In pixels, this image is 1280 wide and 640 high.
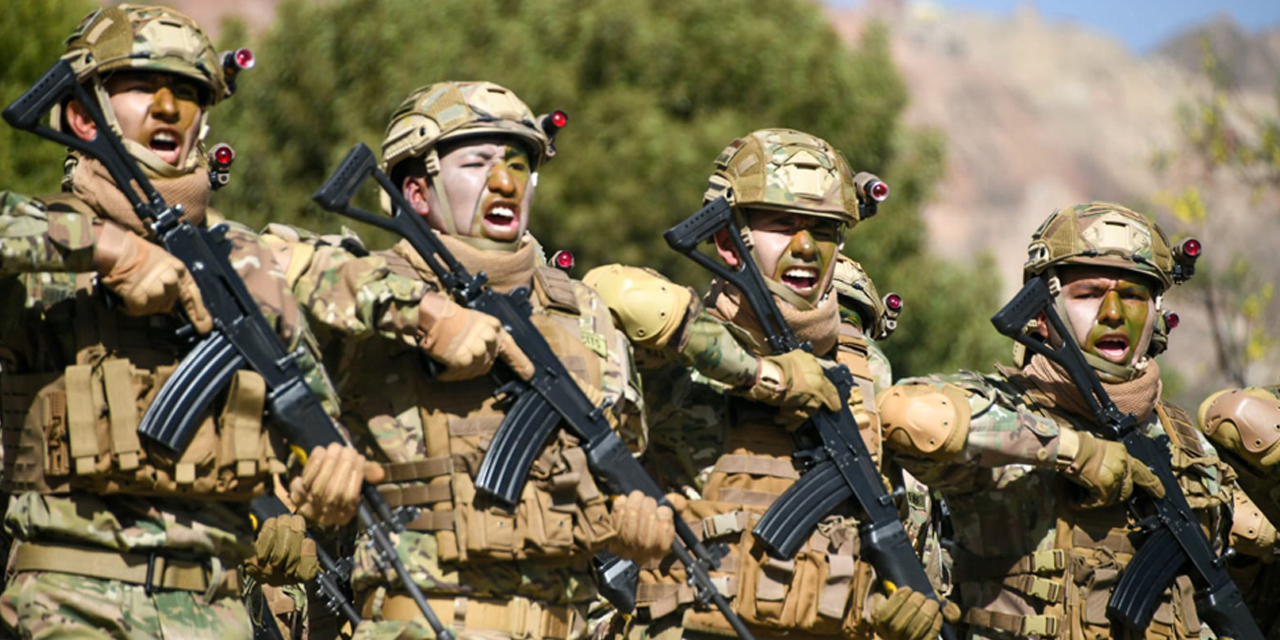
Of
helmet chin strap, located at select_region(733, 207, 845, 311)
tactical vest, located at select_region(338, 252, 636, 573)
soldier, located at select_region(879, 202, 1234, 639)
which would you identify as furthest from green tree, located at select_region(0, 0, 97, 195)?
tactical vest, located at select_region(338, 252, 636, 573)

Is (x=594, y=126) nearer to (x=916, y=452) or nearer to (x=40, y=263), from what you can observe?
(x=916, y=452)

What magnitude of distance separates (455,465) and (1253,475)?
5.26 meters

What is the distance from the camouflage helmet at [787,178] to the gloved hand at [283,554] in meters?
2.66

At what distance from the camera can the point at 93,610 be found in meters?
7.15

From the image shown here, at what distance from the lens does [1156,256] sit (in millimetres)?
10531

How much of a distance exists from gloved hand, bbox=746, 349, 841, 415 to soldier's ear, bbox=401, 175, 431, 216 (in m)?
1.75

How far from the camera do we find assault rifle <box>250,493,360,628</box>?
31.9 feet

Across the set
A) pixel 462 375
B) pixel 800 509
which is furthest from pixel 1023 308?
pixel 462 375

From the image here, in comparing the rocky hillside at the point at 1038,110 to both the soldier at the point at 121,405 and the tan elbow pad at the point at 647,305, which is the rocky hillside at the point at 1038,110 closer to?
the tan elbow pad at the point at 647,305

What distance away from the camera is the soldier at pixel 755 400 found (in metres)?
8.77

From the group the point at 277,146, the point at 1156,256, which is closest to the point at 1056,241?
the point at 1156,256

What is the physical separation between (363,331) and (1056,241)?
176 inches

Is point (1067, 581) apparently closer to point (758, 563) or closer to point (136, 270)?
point (758, 563)

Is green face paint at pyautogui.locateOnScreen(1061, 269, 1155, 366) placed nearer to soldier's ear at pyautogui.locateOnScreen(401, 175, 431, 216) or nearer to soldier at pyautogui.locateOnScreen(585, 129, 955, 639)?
soldier at pyautogui.locateOnScreen(585, 129, 955, 639)
